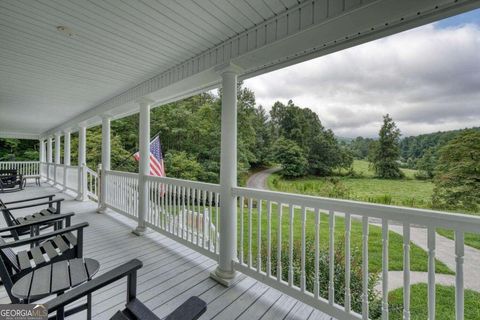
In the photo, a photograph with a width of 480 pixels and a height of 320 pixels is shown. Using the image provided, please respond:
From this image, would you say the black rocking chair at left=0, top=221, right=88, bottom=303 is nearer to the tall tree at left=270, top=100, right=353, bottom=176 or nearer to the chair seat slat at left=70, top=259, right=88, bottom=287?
the chair seat slat at left=70, top=259, right=88, bottom=287

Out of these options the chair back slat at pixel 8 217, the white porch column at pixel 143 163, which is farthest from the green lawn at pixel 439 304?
the chair back slat at pixel 8 217

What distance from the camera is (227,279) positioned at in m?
2.63

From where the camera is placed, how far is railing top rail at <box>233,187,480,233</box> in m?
1.39

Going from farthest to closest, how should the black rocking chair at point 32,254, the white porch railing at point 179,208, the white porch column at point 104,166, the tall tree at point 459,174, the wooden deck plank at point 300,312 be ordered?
the white porch column at point 104,166 < the white porch railing at point 179,208 < the tall tree at point 459,174 < the wooden deck plank at point 300,312 < the black rocking chair at point 32,254

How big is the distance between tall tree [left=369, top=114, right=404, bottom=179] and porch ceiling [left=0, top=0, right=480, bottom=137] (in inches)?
79.6

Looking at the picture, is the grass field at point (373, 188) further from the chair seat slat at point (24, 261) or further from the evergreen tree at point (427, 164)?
the chair seat slat at point (24, 261)

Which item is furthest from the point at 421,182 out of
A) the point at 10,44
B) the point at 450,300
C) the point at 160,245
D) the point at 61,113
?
the point at 61,113

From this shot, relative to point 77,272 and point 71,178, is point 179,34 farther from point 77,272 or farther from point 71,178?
point 71,178

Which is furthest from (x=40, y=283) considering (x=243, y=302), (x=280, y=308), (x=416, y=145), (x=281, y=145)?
(x=281, y=145)

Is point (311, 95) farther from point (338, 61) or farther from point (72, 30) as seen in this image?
point (72, 30)

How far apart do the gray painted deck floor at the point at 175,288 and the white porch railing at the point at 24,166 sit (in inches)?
482

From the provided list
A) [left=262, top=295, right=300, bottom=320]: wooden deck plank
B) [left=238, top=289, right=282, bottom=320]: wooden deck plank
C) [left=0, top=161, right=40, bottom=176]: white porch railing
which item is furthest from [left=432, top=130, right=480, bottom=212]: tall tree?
[left=0, top=161, right=40, bottom=176]: white porch railing

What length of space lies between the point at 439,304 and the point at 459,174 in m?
1.68

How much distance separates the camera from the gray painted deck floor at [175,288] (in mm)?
2139
